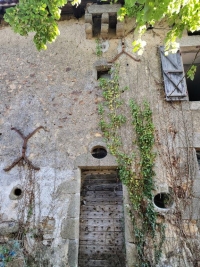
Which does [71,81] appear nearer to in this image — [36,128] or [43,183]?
[36,128]

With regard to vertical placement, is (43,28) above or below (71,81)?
below

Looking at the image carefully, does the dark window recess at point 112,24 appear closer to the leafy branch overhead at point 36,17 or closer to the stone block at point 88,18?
the stone block at point 88,18

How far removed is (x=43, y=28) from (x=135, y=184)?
2.93 metres

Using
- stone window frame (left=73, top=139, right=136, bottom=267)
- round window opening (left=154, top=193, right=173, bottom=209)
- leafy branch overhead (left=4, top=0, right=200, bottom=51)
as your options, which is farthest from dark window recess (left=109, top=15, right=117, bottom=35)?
round window opening (left=154, top=193, right=173, bottom=209)

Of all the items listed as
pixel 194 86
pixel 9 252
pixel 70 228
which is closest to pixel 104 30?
pixel 194 86

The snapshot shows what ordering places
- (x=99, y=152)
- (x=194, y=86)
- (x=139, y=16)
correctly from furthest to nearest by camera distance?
(x=194, y=86), (x=99, y=152), (x=139, y=16)

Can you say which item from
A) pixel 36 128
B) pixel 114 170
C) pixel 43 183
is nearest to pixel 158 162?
pixel 114 170

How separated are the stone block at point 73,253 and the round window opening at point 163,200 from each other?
1.55m

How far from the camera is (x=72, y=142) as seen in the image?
5012mm

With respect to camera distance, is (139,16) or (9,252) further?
(9,252)

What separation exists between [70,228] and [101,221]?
553mm

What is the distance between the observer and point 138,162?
4.69 meters

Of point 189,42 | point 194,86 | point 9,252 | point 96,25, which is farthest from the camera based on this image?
point 194,86

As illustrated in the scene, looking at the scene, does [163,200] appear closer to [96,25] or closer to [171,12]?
[171,12]
